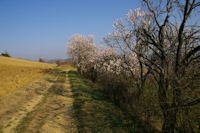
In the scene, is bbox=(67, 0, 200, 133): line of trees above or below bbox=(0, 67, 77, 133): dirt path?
above

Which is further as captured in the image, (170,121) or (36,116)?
(36,116)

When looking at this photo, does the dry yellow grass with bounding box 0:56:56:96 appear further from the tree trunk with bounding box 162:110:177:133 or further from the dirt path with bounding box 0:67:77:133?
the tree trunk with bounding box 162:110:177:133

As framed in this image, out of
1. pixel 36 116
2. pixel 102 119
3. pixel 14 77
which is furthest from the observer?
pixel 14 77

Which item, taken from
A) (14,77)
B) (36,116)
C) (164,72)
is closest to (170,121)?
(164,72)

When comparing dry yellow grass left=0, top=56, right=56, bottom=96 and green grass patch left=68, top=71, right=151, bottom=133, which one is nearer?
green grass patch left=68, top=71, right=151, bottom=133

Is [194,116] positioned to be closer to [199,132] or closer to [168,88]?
[199,132]

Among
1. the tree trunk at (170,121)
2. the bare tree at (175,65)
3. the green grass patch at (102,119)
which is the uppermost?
the bare tree at (175,65)

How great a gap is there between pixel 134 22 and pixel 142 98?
4364mm

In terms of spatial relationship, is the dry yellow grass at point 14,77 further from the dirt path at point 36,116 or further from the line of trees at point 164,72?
the line of trees at point 164,72

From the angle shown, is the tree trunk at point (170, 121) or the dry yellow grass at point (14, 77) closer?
the tree trunk at point (170, 121)

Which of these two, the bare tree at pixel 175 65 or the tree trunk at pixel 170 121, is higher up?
the bare tree at pixel 175 65

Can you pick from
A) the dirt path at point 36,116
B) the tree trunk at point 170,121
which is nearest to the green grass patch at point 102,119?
the dirt path at point 36,116

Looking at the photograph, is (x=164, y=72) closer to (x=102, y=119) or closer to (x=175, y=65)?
(x=175, y=65)

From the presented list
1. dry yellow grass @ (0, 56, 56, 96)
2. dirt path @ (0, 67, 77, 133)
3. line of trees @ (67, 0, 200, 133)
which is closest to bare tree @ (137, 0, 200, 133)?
line of trees @ (67, 0, 200, 133)
